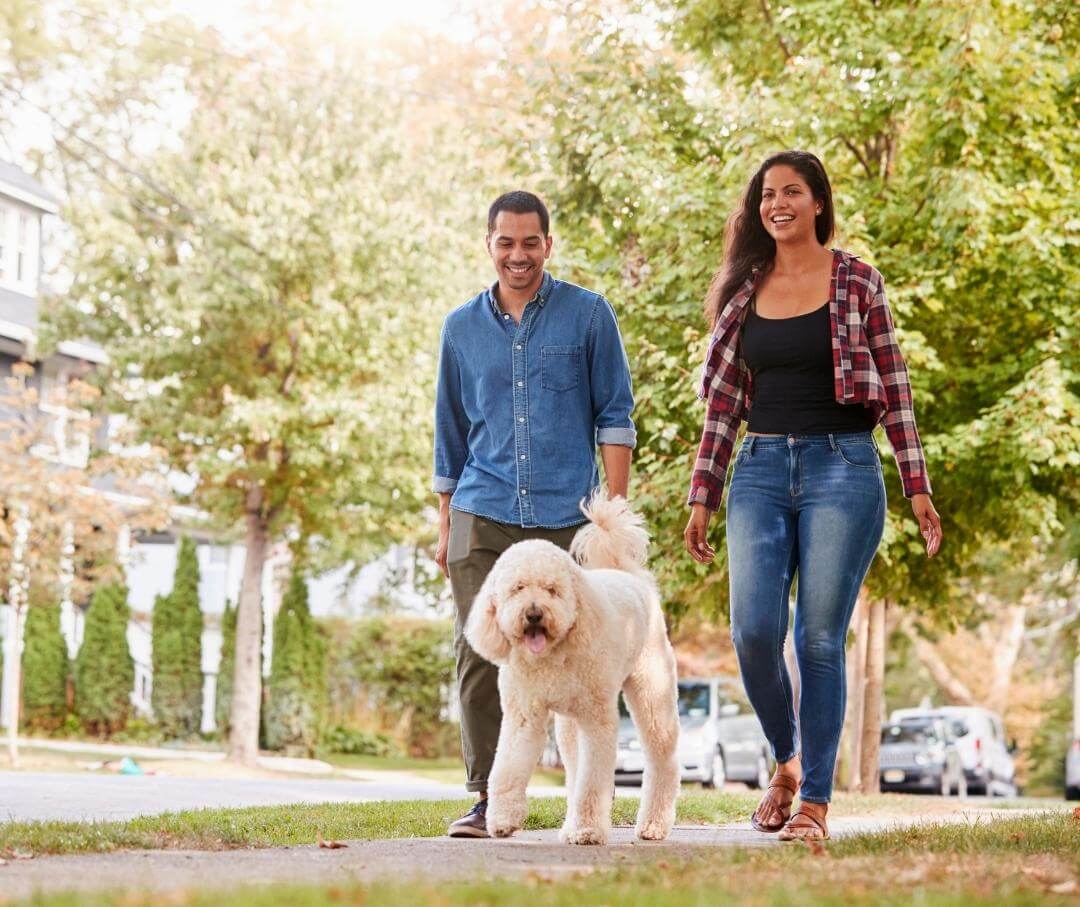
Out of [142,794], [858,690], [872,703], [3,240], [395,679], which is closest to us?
[142,794]

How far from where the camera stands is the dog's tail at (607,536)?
612 centimetres

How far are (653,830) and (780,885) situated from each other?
7.44 feet

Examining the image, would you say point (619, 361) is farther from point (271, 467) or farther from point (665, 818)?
point (271, 467)

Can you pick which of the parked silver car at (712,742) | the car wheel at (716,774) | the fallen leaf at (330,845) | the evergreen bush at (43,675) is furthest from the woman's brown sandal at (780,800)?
the evergreen bush at (43,675)

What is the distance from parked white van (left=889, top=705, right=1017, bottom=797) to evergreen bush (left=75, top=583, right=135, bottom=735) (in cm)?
1324

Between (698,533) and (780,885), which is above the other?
(698,533)

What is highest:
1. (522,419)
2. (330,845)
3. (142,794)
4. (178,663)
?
(522,419)

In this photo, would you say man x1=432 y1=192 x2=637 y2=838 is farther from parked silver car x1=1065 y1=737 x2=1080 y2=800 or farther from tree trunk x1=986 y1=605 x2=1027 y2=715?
tree trunk x1=986 y1=605 x2=1027 y2=715

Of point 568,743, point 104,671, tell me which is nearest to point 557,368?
point 568,743

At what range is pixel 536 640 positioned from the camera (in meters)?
5.50

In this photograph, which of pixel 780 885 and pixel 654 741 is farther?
pixel 654 741

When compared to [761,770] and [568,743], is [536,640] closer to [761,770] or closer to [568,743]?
[568,743]

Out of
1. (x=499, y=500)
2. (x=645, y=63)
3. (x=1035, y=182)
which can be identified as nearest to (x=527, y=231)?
(x=499, y=500)

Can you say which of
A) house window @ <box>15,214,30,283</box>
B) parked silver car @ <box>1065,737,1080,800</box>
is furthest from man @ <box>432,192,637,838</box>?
house window @ <box>15,214,30,283</box>
